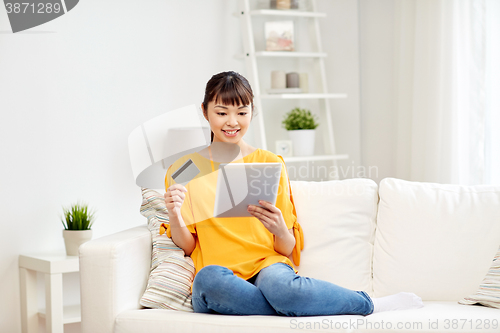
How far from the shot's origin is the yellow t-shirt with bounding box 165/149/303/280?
72.4 inches

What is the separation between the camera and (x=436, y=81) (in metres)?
2.85

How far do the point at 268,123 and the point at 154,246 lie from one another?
1552 mm

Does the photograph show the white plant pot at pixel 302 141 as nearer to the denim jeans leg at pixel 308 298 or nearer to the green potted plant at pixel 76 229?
the green potted plant at pixel 76 229

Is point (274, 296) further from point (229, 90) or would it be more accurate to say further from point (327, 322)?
point (229, 90)

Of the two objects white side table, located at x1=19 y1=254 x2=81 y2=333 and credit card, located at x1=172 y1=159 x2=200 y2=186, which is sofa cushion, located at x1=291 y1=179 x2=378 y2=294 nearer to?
credit card, located at x1=172 y1=159 x2=200 y2=186

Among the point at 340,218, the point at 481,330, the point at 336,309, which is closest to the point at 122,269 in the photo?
the point at 336,309

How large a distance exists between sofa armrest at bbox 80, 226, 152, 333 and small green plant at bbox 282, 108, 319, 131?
1563 millimetres

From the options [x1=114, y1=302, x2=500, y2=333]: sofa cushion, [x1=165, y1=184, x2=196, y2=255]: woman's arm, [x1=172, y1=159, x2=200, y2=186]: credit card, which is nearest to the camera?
[x1=114, y1=302, x2=500, y2=333]: sofa cushion

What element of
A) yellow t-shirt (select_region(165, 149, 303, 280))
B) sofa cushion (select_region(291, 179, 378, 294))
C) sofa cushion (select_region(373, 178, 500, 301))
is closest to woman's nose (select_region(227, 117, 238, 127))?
yellow t-shirt (select_region(165, 149, 303, 280))

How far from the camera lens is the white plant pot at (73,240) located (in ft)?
8.22

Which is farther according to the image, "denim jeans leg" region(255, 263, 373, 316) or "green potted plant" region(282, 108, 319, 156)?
"green potted plant" region(282, 108, 319, 156)

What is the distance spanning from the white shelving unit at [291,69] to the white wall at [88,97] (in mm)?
151

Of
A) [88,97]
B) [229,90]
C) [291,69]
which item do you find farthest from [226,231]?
[291,69]

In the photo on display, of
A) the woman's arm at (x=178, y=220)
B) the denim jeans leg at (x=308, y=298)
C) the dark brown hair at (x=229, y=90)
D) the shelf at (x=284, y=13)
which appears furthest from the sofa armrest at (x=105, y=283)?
the shelf at (x=284, y=13)
